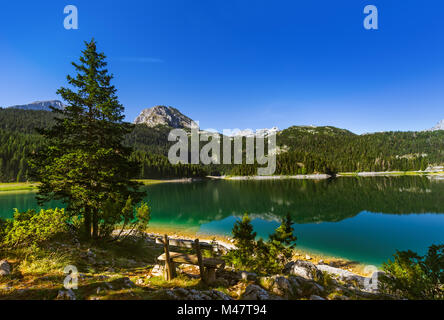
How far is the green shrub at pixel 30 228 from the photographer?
29.2 feet

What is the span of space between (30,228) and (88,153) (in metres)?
4.98

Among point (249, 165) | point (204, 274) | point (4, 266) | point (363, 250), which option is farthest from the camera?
point (249, 165)

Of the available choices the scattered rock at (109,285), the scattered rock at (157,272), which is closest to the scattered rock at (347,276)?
the scattered rock at (157,272)

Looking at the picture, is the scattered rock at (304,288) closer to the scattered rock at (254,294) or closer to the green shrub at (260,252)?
the scattered rock at (254,294)

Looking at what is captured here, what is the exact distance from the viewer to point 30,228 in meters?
9.18

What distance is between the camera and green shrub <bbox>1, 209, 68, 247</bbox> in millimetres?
8892

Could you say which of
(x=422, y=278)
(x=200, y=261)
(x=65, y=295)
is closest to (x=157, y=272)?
(x=200, y=261)

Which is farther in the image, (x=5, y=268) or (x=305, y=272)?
(x=305, y=272)

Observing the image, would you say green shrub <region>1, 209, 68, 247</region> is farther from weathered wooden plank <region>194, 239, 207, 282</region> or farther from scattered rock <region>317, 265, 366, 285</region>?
scattered rock <region>317, 265, 366, 285</region>

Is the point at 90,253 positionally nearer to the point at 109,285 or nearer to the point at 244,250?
the point at 109,285

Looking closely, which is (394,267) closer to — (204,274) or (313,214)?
(204,274)
